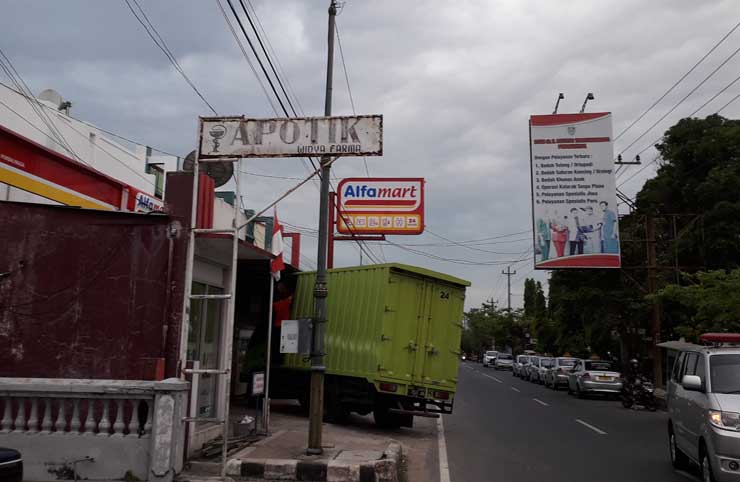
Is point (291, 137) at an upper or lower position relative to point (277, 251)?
upper

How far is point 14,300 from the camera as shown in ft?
28.6

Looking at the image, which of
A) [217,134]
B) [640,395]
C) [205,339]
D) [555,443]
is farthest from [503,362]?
[217,134]

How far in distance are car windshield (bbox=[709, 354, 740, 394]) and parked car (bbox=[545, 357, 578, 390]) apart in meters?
20.1

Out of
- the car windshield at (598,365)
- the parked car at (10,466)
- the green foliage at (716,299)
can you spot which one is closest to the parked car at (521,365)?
the car windshield at (598,365)

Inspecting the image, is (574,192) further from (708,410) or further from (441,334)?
(708,410)

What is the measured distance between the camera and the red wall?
863cm

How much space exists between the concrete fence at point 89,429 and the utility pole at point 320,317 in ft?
6.62

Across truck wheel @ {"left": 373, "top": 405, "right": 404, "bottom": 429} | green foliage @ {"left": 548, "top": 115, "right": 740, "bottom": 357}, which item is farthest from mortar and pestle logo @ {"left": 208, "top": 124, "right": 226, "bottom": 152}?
green foliage @ {"left": 548, "top": 115, "right": 740, "bottom": 357}

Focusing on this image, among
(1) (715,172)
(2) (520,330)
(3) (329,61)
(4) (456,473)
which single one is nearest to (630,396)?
(1) (715,172)

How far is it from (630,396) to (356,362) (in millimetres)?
12133

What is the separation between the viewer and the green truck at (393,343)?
12.6 meters

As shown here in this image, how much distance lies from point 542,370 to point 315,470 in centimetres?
2738

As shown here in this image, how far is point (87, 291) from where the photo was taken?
28.8 ft

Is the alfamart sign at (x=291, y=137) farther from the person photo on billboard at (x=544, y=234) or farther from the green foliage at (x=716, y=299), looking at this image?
the person photo on billboard at (x=544, y=234)
